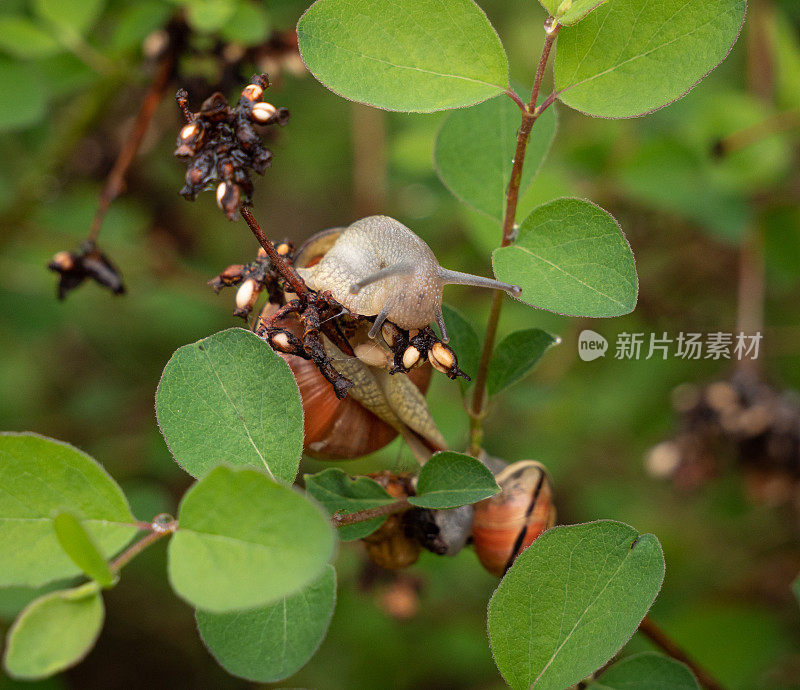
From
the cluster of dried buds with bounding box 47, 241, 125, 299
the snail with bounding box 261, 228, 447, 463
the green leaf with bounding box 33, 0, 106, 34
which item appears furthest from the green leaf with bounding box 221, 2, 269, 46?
the snail with bounding box 261, 228, 447, 463

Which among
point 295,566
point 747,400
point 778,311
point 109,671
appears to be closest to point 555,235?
point 295,566

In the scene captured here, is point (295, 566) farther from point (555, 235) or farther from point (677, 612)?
point (677, 612)

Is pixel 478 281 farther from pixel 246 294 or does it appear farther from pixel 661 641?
pixel 661 641

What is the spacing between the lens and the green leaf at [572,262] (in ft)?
2.59

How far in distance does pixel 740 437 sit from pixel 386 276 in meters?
1.10

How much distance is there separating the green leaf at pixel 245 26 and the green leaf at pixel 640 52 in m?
0.70

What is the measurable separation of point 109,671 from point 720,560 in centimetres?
192

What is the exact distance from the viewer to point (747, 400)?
1.65 metres

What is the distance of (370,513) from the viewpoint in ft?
2.86

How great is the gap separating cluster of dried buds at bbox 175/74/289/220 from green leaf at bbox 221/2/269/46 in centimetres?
67

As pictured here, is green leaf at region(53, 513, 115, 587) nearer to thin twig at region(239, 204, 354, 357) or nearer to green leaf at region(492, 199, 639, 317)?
thin twig at region(239, 204, 354, 357)

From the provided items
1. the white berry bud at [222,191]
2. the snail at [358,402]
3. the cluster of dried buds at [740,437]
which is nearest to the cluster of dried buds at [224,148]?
the white berry bud at [222,191]

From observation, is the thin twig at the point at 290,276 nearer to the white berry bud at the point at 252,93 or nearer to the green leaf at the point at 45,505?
the white berry bud at the point at 252,93

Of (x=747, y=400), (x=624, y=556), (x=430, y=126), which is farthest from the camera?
(x=430, y=126)
